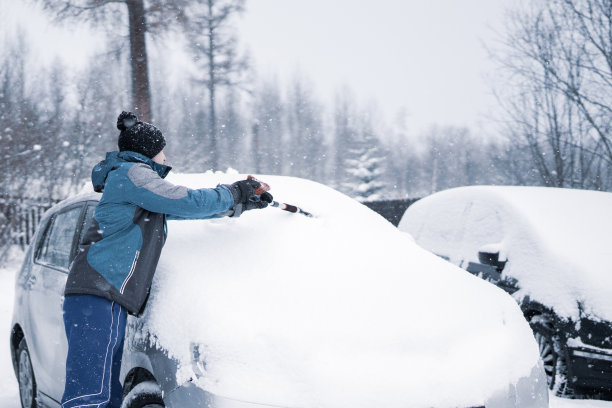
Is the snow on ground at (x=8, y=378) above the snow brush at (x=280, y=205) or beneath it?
beneath

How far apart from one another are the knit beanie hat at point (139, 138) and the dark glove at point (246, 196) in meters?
0.46

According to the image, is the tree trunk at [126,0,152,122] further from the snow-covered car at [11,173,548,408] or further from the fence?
the snow-covered car at [11,173,548,408]

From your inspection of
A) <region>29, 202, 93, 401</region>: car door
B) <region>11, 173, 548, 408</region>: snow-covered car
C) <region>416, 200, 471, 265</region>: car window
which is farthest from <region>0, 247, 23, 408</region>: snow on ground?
<region>416, 200, 471, 265</region>: car window

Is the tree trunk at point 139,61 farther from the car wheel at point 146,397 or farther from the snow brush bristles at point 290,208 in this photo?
the car wheel at point 146,397

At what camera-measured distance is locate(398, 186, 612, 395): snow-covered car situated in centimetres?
429

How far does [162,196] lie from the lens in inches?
102

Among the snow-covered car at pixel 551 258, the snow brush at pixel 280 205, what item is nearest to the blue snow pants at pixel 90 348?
the snow brush at pixel 280 205

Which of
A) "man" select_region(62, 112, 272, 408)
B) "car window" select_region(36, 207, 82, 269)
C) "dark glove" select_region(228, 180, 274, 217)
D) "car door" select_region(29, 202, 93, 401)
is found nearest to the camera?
"man" select_region(62, 112, 272, 408)

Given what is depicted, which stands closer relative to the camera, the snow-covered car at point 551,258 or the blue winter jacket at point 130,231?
the blue winter jacket at point 130,231

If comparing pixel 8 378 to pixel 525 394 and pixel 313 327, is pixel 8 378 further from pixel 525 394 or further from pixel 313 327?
pixel 525 394

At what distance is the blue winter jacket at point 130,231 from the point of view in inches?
100

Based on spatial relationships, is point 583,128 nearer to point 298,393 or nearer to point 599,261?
point 599,261

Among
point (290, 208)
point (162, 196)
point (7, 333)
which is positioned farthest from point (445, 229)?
point (7, 333)

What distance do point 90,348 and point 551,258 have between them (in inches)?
149
